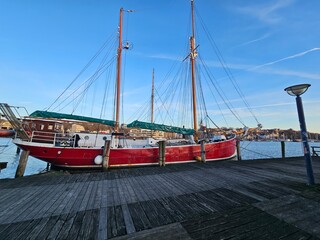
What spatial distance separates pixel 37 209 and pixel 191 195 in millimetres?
3610

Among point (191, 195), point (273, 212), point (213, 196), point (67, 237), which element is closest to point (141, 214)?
point (67, 237)

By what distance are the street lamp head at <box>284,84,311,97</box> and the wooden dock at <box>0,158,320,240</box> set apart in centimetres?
276

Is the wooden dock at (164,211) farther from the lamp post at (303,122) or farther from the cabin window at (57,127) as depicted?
the cabin window at (57,127)

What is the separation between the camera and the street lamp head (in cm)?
475

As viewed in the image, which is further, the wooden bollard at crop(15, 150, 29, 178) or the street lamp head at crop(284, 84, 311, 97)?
the wooden bollard at crop(15, 150, 29, 178)

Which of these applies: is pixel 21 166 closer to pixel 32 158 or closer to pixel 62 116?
pixel 62 116

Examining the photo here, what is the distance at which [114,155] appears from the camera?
1159 cm

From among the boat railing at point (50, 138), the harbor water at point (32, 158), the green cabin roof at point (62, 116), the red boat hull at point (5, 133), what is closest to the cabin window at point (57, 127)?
the boat railing at point (50, 138)

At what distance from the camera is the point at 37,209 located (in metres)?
3.57

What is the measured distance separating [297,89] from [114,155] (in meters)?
10.6

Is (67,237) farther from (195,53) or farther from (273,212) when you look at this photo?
(195,53)

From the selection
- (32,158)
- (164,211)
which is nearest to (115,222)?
(164,211)

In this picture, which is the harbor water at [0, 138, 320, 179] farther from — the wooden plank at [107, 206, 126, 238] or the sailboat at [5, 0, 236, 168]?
the wooden plank at [107, 206, 126, 238]

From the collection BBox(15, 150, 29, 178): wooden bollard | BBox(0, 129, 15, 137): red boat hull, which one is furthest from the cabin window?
BBox(0, 129, 15, 137): red boat hull
